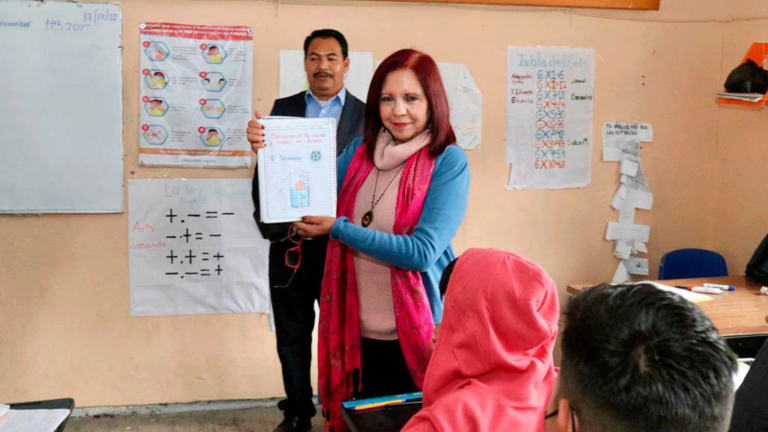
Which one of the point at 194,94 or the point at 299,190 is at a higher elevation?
the point at 194,94

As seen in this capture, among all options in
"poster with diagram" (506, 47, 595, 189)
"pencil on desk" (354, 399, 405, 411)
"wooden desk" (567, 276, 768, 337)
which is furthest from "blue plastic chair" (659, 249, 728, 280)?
"pencil on desk" (354, 399, 405, 411)

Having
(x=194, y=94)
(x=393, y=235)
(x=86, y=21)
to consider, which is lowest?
(x=393, y=235)

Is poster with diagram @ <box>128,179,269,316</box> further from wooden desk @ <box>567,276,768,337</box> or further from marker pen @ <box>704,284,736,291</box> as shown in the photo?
marker pen @ <box>704,284,736,291</box>

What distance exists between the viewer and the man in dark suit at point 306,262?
10.8 feet

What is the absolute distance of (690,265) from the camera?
3.94 metres

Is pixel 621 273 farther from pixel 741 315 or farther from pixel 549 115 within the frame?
pixel 741 315

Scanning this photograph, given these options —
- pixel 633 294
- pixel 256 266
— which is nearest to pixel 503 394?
pixel 633 294

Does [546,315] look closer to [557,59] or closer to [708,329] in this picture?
[708,329]

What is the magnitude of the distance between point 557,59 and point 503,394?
305 centimetres

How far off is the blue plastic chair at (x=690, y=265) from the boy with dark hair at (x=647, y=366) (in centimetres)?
331

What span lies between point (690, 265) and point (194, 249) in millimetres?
2592

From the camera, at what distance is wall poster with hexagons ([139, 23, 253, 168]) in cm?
364

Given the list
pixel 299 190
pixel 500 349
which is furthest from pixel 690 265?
pixel 500 349

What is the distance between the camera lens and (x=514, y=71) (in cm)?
400
